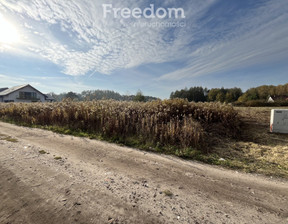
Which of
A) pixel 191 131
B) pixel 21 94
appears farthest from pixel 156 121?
pixel 21 94

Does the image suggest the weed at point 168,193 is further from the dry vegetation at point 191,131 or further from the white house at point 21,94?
the white house at point 21,94

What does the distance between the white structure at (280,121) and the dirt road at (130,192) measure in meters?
3.82

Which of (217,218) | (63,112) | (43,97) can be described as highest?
(43,97)

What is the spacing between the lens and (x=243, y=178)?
2672mm

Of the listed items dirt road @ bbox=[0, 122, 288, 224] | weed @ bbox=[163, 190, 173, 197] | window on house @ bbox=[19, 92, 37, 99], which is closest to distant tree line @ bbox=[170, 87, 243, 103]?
dirt road @ bbox=[0, 122, 288, 224]

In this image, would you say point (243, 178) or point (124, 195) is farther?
point (243, 178)

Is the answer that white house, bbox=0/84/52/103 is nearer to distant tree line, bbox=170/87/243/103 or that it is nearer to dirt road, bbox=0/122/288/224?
distant tree line, bbox=170/87/243/103

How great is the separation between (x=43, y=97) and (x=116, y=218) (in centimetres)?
5667

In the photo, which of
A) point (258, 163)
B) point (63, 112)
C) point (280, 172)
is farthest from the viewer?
point (63, 112)

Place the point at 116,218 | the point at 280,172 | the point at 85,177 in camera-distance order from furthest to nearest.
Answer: the point at 280,172, the point at 85,177, the point at 116,218

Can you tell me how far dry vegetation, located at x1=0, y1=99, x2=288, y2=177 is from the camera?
3.63 metres

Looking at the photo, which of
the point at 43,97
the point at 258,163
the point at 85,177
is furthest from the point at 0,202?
the point at 43,97

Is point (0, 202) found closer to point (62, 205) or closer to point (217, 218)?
point (62, 205)

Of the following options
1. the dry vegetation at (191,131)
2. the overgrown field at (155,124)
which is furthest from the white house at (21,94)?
the overgrown field at (155,124)
